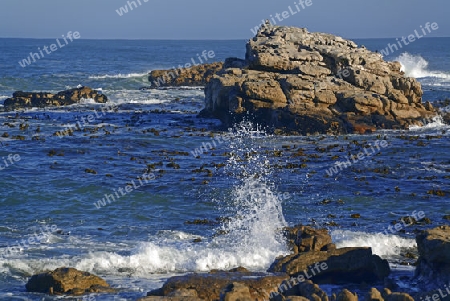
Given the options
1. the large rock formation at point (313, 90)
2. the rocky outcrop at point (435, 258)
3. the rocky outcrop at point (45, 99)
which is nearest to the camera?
the rocky outcrop at point (435, 258)

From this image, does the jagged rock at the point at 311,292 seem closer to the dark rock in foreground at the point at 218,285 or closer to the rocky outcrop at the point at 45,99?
the dark rock in foreground at the point at 218,285

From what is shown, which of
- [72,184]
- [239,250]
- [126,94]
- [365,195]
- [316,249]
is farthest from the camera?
[126,94]

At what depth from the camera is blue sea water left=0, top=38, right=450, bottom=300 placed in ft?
69.4

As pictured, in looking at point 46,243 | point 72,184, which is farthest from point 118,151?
point 46,243

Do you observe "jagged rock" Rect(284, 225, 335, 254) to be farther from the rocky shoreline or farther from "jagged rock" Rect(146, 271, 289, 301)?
"jagged rock" Rect(146, 271, 289, 301)

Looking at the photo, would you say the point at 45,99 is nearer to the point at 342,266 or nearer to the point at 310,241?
the point at 310,241

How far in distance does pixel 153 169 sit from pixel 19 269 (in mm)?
14865

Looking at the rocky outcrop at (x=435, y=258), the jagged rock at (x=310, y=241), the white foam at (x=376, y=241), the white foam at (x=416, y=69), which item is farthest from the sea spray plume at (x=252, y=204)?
the white foam at (x=416, y=69)

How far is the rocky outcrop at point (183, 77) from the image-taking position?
80550mm

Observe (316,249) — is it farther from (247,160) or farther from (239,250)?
(247,160)

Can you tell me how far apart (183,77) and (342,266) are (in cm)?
6476

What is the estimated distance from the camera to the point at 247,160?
120ft

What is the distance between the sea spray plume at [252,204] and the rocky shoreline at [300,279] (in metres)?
3.05

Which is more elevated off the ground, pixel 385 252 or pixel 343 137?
pixel 343 137
